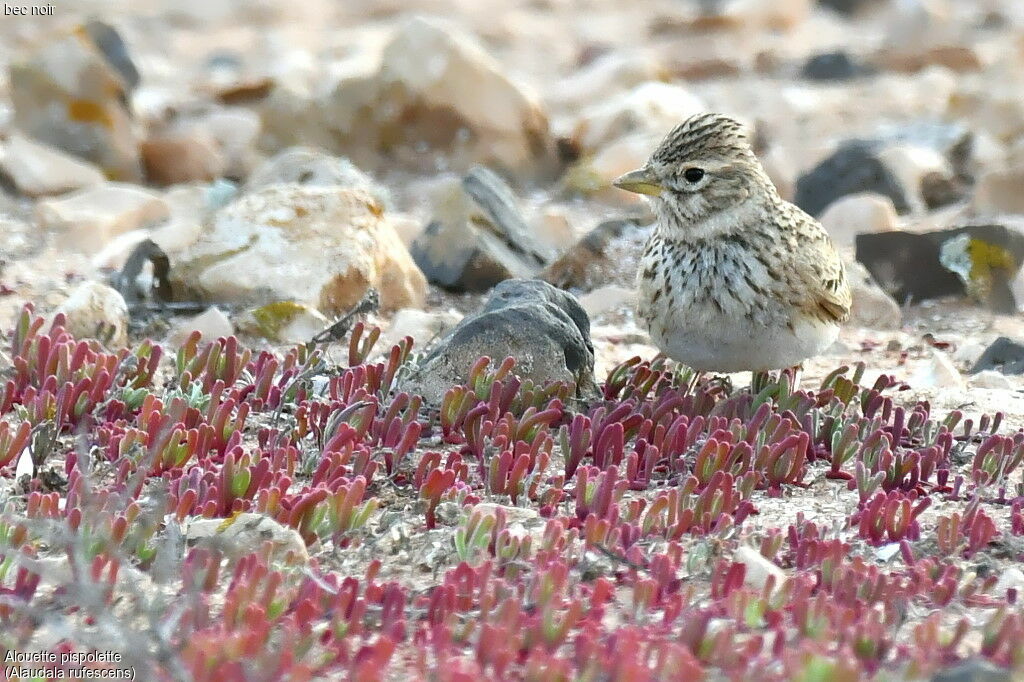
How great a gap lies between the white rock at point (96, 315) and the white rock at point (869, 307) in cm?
374

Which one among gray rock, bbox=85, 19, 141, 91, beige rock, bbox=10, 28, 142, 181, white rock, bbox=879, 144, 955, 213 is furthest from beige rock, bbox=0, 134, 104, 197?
white rock, bbox=879, 144, 955, 213

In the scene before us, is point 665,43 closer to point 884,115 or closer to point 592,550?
point 884,115

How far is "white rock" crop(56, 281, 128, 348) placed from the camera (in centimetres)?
658

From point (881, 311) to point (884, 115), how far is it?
552cm

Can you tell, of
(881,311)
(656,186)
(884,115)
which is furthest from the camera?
(884,115)

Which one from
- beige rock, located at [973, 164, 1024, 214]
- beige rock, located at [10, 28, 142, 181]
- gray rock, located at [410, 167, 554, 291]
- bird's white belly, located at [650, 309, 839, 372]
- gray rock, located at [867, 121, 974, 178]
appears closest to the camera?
bird's white belly, located at [650, 309, 839, 372]

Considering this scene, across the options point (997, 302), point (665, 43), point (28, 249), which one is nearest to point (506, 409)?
point (997, 302)

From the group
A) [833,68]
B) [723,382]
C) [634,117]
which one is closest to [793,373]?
[723,382]

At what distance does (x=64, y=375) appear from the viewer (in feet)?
18.6

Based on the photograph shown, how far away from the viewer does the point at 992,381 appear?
21.7ft

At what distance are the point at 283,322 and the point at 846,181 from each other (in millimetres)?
4471

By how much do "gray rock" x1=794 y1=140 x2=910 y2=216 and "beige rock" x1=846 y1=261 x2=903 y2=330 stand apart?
203 centimetres

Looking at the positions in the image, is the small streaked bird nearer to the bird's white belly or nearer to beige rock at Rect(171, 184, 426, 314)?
the bird's white belly

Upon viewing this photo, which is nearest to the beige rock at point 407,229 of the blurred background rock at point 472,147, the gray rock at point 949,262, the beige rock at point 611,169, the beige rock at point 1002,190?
the blurred background rock at point 472,147
